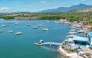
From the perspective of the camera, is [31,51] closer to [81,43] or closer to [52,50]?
[52,50]

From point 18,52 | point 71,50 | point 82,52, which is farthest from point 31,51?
point 82,52

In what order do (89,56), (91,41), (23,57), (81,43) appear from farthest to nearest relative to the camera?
(81,43) < (91,41) < (23,57) < (89,56)

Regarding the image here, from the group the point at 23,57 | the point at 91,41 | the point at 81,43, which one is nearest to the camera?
the point at 23,57

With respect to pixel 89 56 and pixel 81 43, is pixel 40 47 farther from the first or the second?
pixel 89 56

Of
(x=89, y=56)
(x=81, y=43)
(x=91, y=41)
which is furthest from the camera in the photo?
(x=81, y=43)

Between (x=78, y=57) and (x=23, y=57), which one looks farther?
(x=23, y=57)

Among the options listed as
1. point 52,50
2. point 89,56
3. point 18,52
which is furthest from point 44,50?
point 89,56

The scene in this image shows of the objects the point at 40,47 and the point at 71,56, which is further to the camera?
the point at 40,47

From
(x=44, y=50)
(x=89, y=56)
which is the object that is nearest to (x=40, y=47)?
(x=44, y=50)
